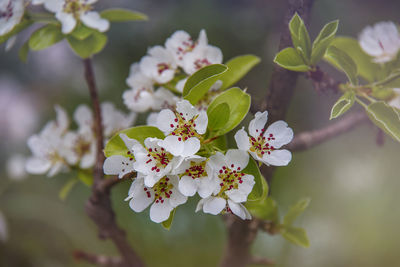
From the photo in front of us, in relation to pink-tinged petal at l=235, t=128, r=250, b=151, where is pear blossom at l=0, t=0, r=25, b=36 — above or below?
above

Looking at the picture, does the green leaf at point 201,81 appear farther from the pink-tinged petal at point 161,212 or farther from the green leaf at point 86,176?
the green leaf at point 86,176

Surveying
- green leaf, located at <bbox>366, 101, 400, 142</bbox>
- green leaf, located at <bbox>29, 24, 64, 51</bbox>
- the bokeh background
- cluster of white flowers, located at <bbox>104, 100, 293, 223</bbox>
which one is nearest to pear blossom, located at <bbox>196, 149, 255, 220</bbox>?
cluster of white flowers, located at <bbox>104, 100, 293, 223</bbox>

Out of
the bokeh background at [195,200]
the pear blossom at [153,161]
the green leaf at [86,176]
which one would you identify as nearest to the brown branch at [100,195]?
the green leaf at [86,176]

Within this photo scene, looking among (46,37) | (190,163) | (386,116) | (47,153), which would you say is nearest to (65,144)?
(47,153)

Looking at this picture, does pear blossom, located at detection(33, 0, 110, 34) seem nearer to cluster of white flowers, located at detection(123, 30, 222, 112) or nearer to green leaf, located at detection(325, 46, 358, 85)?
cluster of white flowers, located at detection(123, 30, 222, 112)

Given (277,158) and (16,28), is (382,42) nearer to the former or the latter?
(277,158)

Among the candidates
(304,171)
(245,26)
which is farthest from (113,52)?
(304,171)
